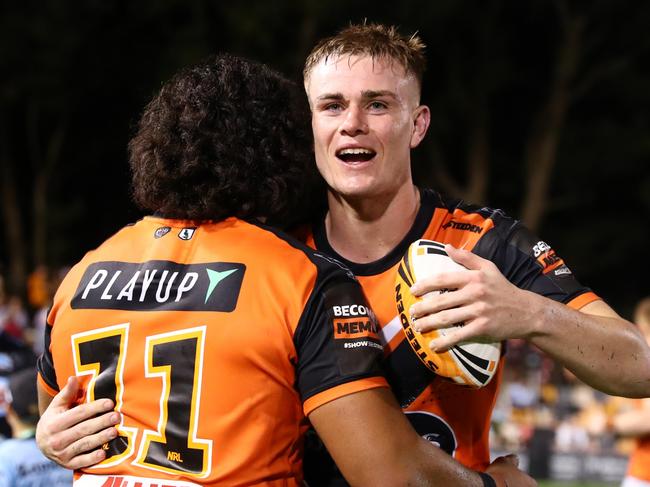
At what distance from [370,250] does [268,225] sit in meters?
0.63

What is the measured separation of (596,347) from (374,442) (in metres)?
0.77

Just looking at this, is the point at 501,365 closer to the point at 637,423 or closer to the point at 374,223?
the point at 374,223

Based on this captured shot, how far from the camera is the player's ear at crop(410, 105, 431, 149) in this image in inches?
145

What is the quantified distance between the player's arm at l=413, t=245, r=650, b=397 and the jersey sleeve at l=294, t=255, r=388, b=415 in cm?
19

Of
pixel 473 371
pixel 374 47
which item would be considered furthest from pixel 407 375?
pixel 374 47

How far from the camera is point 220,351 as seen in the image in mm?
2709

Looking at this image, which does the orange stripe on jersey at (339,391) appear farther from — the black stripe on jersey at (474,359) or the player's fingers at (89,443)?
the player's fingers at (89,443)

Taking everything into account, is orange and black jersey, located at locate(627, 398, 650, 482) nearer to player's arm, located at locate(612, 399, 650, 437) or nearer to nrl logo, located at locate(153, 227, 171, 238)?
player's arm, located at locate(612, 399, 650, 437)

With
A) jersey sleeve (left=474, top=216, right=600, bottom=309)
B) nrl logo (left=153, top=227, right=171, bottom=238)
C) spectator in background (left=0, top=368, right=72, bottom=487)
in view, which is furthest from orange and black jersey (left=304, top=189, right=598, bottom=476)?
spectator in background (left=0, top=368, right=72, bottom=487)

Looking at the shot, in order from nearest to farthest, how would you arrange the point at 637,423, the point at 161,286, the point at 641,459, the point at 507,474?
the point at 161,286
the point at 507,474
the point at 637,423
the point at 641,459

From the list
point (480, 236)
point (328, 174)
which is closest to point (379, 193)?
point (328, 174)

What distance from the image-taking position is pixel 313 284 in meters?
2.76

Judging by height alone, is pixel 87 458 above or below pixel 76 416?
below

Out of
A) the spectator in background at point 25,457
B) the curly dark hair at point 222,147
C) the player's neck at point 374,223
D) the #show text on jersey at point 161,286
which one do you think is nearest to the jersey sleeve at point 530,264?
the player's neck at point 374,223
